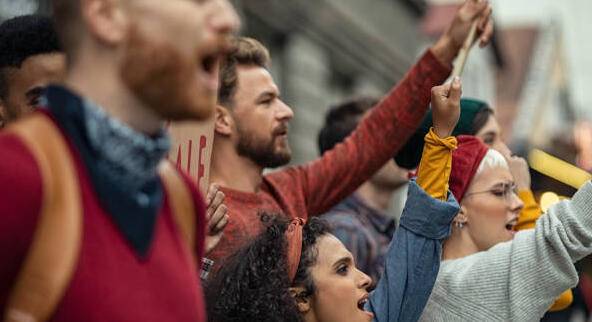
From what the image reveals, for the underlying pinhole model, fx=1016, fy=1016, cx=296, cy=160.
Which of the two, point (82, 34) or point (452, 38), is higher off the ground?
point (82, 34)

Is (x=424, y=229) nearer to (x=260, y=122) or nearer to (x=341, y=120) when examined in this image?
(x=260, y=122)

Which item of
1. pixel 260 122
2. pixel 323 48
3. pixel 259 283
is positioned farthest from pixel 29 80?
pixel 323 48

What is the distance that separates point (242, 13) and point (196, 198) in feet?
33.8

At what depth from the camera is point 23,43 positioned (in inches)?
120

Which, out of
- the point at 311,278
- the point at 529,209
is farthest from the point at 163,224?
the point at 529,209

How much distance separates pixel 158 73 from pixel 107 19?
0.14m

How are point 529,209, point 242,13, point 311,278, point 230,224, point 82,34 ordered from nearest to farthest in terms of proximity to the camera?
1. point 82,34
2. point 311,278
3. point 230,224
4. point 529,209
5. point 242,13

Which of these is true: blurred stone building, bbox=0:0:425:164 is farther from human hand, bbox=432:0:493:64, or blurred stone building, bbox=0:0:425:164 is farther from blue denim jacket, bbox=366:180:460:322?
blue denim jacket, bbox=366:180:460:322

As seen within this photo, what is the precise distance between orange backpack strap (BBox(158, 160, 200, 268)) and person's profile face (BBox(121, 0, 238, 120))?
0.21 metres

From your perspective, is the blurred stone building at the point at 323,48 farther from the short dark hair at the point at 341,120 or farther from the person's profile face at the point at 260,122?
the person's profile face at the point at 260,122

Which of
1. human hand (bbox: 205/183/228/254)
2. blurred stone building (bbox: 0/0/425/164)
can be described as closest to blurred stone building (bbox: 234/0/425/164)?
blurred stone building (bbox: 0/0/425/164)

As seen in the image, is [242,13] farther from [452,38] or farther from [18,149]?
[18,149]

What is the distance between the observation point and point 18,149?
165 cm

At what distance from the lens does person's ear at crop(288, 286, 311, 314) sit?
312 centimetres
